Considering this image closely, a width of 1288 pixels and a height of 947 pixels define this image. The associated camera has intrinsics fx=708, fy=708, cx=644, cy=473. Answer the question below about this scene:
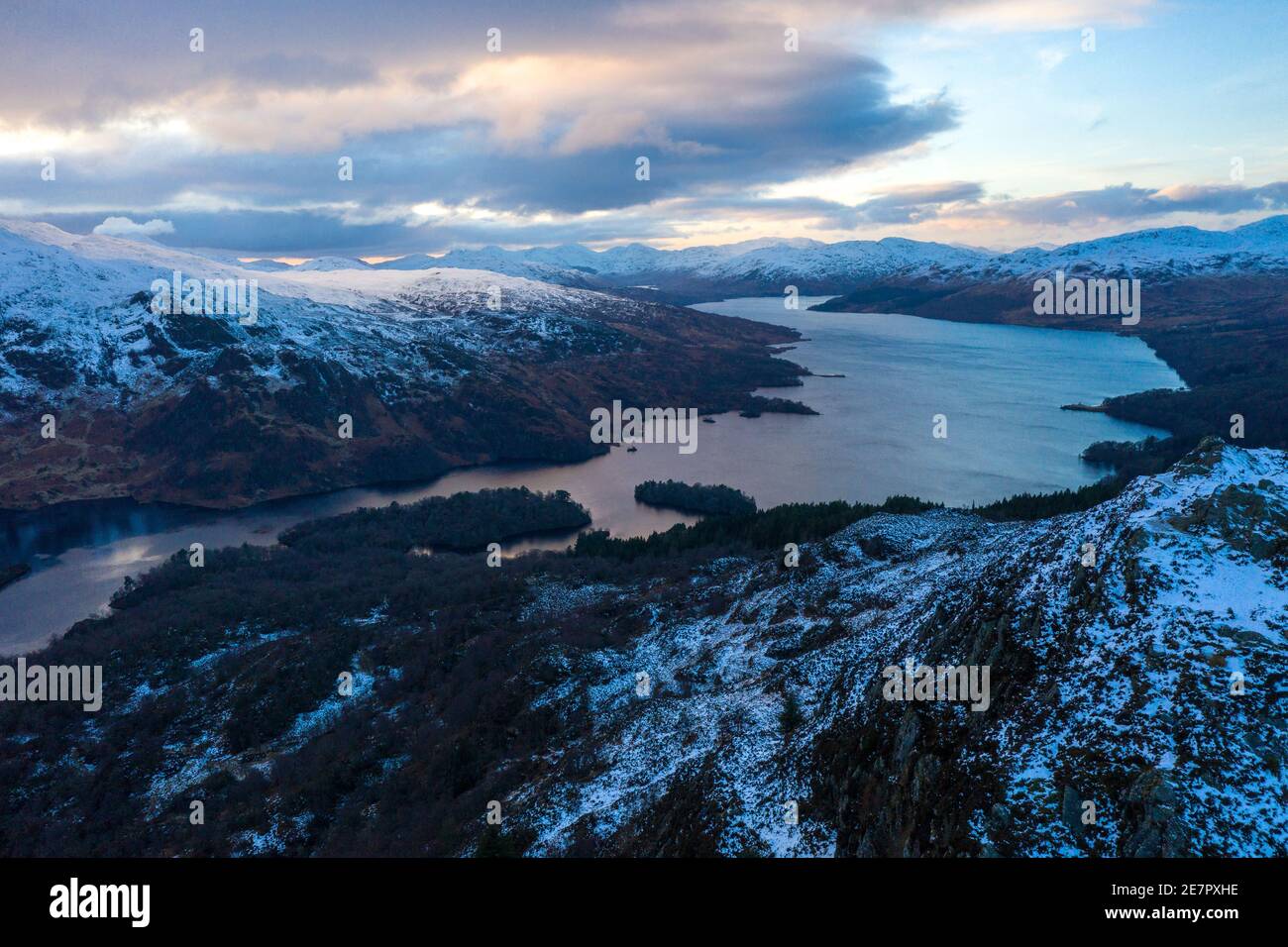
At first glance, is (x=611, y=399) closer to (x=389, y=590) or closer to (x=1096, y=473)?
(x=1096, y=473)

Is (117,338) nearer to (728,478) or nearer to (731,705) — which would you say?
(728,478)

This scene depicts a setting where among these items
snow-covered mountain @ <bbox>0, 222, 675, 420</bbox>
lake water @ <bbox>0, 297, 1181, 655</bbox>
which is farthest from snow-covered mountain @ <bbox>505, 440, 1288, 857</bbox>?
snow-covered mountain @ <bbox>0, 222, 675, 420</bbox>

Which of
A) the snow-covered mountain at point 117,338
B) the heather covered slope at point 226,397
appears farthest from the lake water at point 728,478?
the snow-covered mountain at point 117,338

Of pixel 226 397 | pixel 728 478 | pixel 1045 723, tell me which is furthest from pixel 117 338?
pixel 1045 723

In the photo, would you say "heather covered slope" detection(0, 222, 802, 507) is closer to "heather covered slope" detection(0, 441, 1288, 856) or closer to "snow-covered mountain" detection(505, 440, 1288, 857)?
"heather covered slope" detection(0, 441, 1288, 856)

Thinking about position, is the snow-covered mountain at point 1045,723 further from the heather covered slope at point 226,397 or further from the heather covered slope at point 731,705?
the heather covered slope at point 226,397

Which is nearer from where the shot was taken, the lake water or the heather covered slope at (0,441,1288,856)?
the heather covered slope at (0,441,1288,856)
